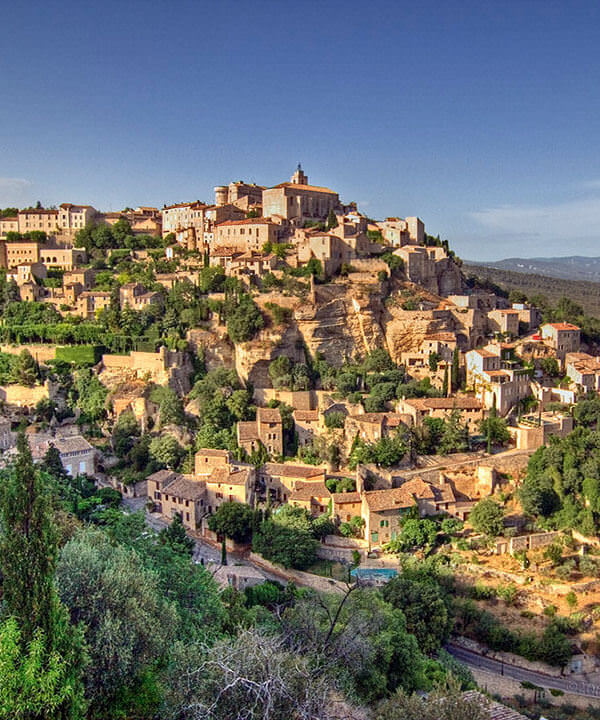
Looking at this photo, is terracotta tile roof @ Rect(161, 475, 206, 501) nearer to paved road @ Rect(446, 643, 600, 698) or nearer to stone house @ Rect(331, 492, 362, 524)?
stone house @ Rect(331, 492, 362, 524)

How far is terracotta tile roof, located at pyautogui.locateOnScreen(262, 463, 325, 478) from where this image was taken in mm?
26656

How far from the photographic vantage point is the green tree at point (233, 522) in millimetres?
24534

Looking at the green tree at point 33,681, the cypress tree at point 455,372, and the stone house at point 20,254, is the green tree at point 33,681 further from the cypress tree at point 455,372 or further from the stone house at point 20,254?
the stone house at point 20,254

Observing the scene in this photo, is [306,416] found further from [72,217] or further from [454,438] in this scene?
[72,217]

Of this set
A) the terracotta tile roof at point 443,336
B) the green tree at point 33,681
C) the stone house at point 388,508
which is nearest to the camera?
the green tree at point 33,681

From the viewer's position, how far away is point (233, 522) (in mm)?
24625

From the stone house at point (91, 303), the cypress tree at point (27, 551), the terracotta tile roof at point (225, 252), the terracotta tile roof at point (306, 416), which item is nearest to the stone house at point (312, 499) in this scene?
the terracotta tile roof at point (306, 416)

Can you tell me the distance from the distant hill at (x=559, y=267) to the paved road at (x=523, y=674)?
4859 inches

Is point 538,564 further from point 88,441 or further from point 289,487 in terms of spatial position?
point 88,441

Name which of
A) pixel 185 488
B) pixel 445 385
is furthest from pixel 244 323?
pixel 445 385

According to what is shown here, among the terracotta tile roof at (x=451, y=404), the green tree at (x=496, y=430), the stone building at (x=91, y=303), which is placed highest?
the stone building at (x=91, y=303)

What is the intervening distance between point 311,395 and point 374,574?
34.1 ft

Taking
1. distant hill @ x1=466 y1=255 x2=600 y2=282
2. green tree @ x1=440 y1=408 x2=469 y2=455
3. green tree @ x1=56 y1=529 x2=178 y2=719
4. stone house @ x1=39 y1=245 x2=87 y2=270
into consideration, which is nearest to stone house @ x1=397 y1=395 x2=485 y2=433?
green tree @ x1=440 y1=408 x2=469 y2=455

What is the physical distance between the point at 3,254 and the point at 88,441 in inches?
852
